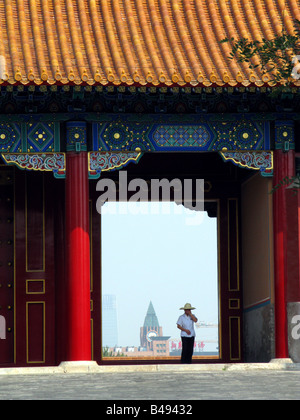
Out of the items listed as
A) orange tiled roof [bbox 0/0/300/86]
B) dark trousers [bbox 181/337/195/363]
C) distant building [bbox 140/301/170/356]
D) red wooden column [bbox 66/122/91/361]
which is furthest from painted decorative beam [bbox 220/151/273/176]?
distant building [bbox 140/301/170/356]

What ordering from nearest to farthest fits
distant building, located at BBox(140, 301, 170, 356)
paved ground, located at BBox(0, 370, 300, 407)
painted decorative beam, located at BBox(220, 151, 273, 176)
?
paved ground, located at BBox(0, 370, 300, 407) → painted decorative beam, located at BBox(220, 151, 273, 176) → distant building, located at BBox(140, 301, 170, 356)

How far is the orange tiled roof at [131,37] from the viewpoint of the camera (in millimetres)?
16000

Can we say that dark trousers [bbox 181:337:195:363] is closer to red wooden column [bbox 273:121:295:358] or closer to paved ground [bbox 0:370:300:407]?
red wooden column [bbox 273:121:295:358]

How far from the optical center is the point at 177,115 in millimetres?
16906

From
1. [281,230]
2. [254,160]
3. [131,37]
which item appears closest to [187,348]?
[281,230]

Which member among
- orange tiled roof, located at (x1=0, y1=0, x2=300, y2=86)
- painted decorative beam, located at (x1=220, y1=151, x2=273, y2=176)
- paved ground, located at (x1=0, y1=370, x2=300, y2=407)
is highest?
orange tiled roof, located at (x1=0, y1=0, x2=300, y2=86)

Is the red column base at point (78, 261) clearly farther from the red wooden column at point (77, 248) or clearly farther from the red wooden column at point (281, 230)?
the red wooden column at point (281, 230)

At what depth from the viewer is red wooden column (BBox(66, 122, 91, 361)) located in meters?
16.1

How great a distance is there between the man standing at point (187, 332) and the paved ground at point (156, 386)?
14.2 ft

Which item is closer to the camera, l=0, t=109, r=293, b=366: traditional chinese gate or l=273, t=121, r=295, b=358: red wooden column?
l=0, t=109, r=293, b=366: traditional chinese gate

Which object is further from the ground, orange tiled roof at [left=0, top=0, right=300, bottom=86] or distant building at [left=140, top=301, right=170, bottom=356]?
orange tiled roof at [left=0, top=0, right=300, bottom=86]

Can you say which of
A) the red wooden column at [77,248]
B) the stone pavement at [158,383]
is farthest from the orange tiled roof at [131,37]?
the stone pavement at [158,383]

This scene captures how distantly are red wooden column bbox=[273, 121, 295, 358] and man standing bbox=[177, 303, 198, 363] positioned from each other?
2691 mm

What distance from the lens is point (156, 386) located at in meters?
12.3
